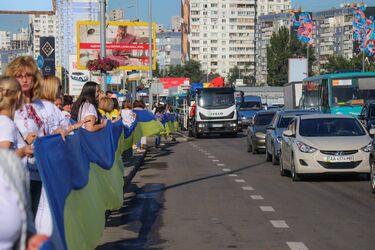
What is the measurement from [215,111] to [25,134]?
44683mm

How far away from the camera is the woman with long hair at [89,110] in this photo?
40.1ft

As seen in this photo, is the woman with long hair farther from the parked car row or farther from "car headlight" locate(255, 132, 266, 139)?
"car headlight" locate(255, 132, 266, 139)

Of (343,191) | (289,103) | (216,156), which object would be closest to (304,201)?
(343,191)

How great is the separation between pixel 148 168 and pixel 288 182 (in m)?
6.45

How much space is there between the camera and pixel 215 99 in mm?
52562

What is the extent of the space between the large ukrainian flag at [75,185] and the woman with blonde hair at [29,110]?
5.9 inches

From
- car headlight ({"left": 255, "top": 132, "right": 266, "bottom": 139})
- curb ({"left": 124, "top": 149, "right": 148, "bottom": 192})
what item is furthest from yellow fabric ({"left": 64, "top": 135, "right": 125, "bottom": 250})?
car headlight ({"left": 255, "top": 132, "right": 266, "bottom": 139})

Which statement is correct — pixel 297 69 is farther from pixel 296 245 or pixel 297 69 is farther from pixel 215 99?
pixel 296 245

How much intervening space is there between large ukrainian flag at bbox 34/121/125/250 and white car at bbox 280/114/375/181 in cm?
720

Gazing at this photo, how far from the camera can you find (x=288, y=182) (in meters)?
20.0

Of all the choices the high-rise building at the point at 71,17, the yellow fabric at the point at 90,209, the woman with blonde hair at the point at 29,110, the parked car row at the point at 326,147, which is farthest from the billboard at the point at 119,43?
the woman with blonde hair at the point at 29,110

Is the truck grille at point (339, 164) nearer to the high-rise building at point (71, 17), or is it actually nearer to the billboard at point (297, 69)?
the billboard at point (297, 69)

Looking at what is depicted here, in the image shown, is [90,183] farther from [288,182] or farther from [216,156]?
[216,156]

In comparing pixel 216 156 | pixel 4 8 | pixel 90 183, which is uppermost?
pixel 4 8
